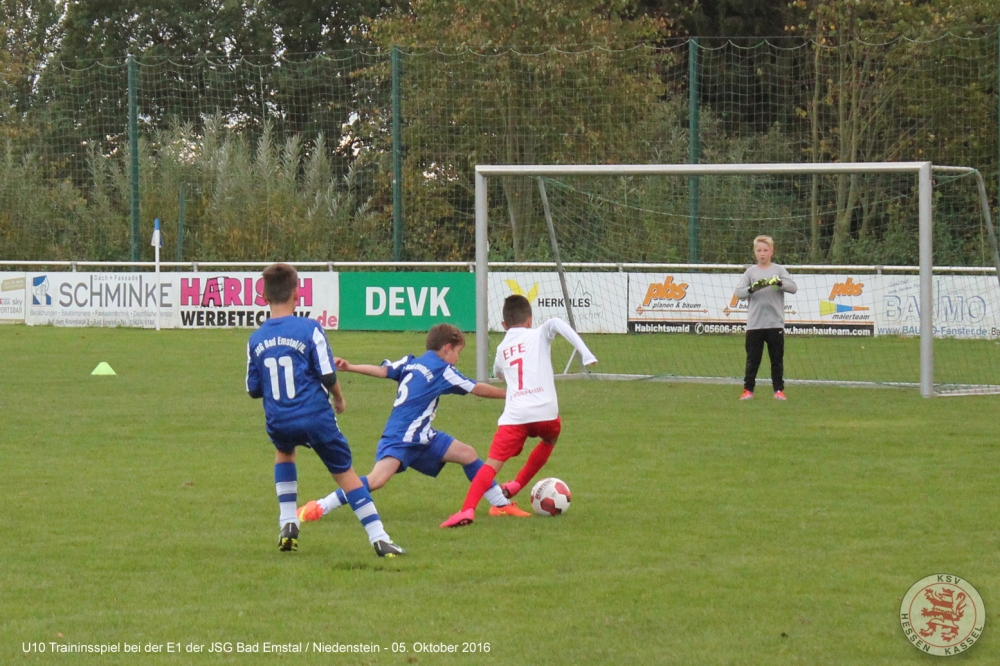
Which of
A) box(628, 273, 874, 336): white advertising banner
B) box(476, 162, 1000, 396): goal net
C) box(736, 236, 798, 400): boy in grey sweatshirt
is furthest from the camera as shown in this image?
box(628, 273, 874, 336): white advertising banner

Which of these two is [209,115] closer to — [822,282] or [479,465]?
→ [822,282]

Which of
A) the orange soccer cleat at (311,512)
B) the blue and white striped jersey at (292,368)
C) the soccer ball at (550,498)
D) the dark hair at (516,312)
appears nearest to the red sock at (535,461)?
the soccer ball at (550,498)

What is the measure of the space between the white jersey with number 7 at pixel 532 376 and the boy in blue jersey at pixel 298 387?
4.44 feet

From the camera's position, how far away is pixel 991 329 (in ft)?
64.6

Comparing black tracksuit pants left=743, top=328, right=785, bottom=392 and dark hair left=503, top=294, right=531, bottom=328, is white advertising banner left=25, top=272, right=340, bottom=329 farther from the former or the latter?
dark hair left=503, top=294, right=531, bottom=328

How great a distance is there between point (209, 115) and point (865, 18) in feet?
47.9

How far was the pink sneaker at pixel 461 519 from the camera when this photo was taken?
7285 mm

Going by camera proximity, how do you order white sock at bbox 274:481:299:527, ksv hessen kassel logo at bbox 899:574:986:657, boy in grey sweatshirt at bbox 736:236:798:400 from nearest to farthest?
ksv hessen kassel logo at bbox 899:574:986:657 → white sock at bbox 274:481:299:527 → boy in grey sweatshirt at bbox 736:236:798:400

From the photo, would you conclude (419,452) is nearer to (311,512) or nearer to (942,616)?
(311,512)

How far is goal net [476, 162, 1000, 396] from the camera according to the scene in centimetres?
1977

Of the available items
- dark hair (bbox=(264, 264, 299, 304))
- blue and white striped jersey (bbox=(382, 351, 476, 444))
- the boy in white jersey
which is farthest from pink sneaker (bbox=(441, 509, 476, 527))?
dark hair (bbox=(264, 264, 299, 304))

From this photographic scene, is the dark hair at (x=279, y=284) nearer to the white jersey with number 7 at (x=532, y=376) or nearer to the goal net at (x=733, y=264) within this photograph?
the white jersey with number 7 at (x=532, y=376)

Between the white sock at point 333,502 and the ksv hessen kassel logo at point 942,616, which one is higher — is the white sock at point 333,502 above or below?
above

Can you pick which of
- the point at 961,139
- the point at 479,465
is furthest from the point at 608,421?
the point at 961,139
